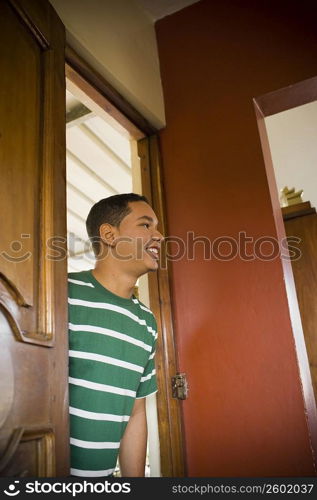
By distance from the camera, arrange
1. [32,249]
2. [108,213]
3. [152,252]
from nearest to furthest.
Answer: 1. [32,249]
2. [152,252]
3. [108,213]

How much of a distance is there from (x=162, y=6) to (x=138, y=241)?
146 cm

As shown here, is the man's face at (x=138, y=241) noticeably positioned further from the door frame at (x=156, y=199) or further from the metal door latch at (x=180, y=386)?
the metal door latch at (x=180, y=386)

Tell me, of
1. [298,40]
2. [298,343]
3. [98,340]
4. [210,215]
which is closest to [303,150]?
[298,40]

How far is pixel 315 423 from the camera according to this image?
155cm

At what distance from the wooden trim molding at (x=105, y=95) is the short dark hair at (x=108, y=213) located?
444 millimetres

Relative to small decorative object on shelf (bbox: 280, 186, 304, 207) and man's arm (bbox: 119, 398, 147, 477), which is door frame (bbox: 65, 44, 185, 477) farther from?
small decorative object on shelf (bbox: 280, 186, 304, 207)

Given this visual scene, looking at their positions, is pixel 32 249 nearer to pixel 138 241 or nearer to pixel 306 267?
pixel 138 241

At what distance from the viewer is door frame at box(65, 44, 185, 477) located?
1.63 metres

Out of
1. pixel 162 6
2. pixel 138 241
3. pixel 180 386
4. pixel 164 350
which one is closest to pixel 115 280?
pixel 138 241

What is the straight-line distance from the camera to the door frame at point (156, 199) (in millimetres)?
1632

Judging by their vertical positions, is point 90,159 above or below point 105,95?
above

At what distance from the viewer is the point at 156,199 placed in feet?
6.55

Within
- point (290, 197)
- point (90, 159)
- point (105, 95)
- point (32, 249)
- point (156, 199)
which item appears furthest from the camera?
point (90, 159)

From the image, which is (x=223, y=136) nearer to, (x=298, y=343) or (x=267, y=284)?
(x=267, y=284)
